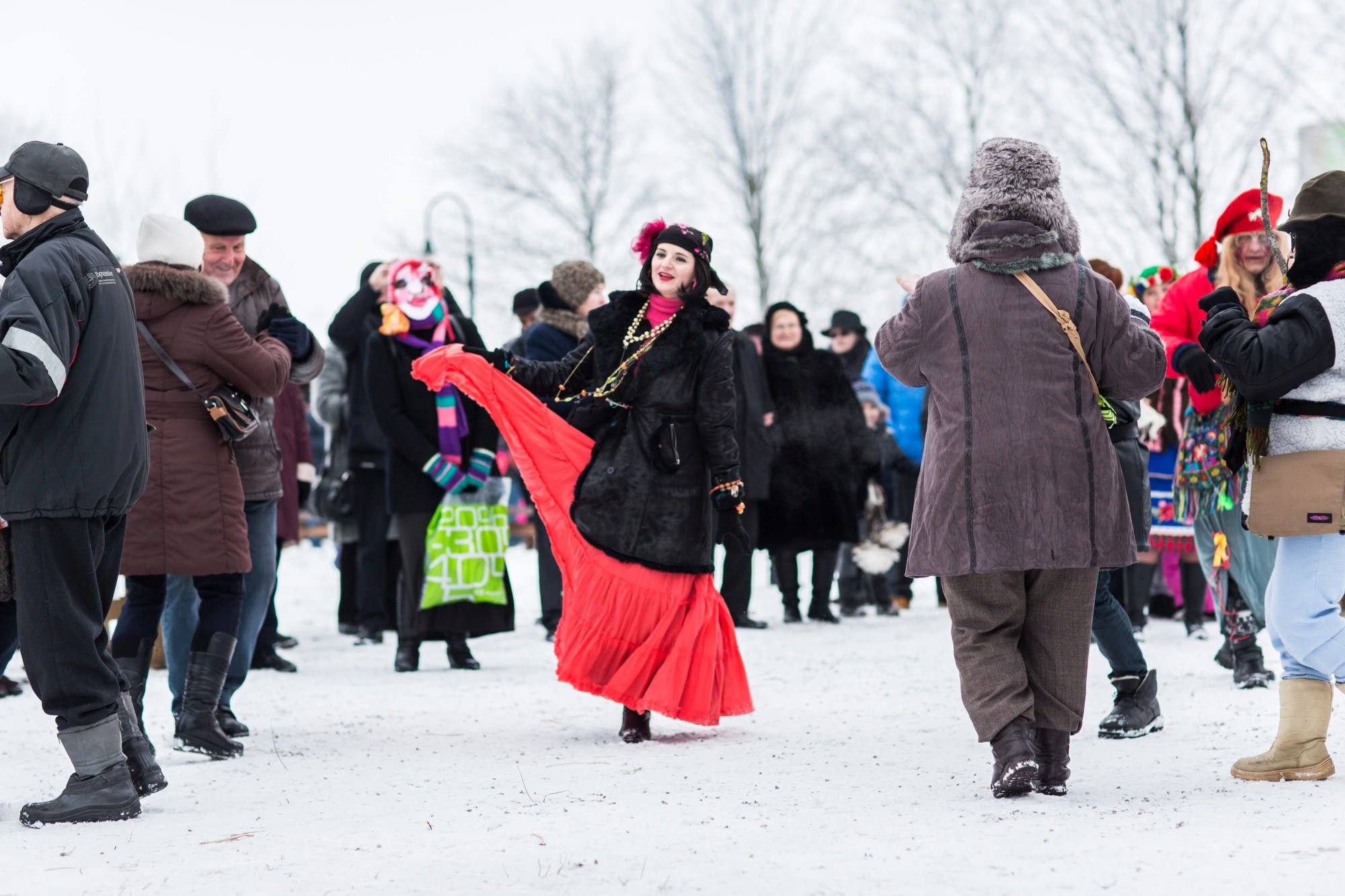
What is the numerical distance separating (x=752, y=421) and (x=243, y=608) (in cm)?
523

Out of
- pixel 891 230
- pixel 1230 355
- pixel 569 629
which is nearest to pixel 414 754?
pixel 569 629

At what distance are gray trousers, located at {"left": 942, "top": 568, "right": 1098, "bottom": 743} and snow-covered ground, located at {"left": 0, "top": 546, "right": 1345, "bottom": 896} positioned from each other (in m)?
0.28

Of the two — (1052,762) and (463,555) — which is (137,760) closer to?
(1052,762)

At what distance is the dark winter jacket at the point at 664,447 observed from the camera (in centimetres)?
623

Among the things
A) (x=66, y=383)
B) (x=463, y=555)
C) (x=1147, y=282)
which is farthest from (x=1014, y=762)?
(x=1147, y=282)

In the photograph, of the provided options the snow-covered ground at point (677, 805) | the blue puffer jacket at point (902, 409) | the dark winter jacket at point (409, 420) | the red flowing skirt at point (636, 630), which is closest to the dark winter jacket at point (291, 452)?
the dark winter jacket at point (409, 420)

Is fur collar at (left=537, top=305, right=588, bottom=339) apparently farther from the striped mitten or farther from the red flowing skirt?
the red flowing skirt

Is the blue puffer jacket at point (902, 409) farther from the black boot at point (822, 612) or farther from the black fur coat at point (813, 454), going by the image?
the black boot at point (822, 612)

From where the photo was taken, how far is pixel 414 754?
594 centimetres

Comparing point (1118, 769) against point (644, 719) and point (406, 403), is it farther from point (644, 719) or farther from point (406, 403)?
point (406, 403)

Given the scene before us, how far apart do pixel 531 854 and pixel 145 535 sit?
225 cm

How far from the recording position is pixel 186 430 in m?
5.79

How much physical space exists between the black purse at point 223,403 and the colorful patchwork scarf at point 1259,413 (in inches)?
132

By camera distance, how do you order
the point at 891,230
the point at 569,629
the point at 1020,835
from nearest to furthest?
the point at 1020,835 → the point at 569,629 → the point at 891,230
